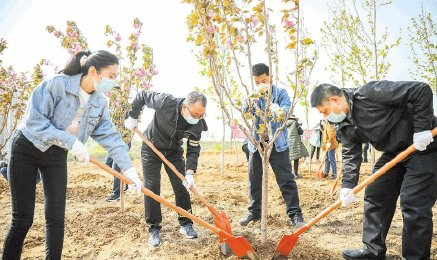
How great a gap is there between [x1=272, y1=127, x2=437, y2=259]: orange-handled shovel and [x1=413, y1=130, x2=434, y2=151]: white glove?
5 centimetres

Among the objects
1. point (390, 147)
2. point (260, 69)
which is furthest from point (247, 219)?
point (390, 147)

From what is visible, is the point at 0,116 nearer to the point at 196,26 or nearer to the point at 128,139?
the point at 128,139

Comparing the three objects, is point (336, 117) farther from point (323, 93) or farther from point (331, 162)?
point (331, 162)

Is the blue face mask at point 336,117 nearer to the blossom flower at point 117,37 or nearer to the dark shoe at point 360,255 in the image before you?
the dark shoe at point 360,255

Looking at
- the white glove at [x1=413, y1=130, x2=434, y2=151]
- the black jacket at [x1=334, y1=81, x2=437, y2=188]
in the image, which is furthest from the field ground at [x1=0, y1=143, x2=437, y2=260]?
the white glove at [x1=413, y1=130, x2=434, y2=151]

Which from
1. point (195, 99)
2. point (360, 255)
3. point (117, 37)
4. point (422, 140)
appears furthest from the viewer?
point (117, 37)

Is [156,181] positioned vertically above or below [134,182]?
below

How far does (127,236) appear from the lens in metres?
3.79

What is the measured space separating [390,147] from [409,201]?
18.4 inches

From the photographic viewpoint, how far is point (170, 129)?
12.2 feet

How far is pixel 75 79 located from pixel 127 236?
2042 millimetres

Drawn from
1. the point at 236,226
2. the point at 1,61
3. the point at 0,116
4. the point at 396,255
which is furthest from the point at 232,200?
the point at 0,116

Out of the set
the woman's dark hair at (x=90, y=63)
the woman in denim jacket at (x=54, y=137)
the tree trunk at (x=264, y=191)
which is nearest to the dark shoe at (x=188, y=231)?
the tree trunk at (x=264, y=191)

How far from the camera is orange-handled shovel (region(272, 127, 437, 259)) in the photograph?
2660 millimetres
